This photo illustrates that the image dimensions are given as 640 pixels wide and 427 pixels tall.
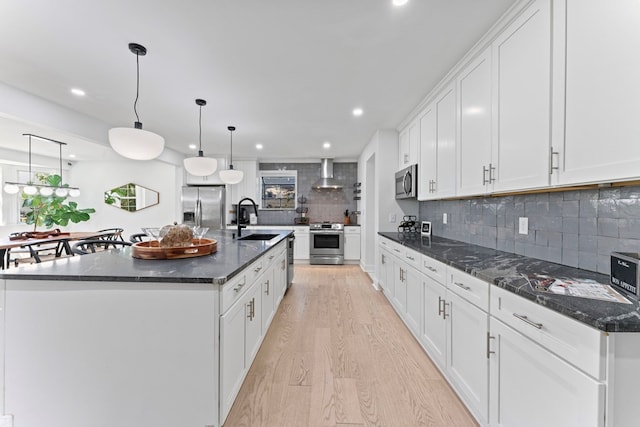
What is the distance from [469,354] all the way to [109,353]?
198 centimetres

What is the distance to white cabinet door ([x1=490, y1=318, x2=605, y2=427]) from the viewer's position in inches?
32.8

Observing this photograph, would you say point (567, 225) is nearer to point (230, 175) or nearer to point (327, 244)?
point (230, 175)

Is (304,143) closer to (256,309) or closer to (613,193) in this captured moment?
(256,309)

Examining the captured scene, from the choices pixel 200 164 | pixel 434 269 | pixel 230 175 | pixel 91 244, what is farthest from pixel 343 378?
pixel 230 175

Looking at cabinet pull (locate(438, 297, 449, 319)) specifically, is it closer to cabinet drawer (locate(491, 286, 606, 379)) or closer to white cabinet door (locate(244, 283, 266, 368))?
cabinet drawer (locate(491, 286, 606, 379))

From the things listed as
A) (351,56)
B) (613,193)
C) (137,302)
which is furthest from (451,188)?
(137,302)

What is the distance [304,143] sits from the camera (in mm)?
4977

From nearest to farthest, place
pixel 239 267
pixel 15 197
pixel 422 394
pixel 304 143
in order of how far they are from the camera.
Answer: pixel 239 267 → pixel 422 394 → pixel 304 143 → pixel 15 197

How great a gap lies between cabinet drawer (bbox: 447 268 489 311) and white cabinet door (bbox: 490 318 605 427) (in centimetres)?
12

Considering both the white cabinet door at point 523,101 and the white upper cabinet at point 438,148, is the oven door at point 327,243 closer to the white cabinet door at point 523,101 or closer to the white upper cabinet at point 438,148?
the white upper cabinet at point 438,148

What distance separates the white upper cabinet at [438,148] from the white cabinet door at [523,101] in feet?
1.98

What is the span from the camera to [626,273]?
39.9 inches

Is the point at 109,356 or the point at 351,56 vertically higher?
the point at 351,56

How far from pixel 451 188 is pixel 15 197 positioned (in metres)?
8.79
